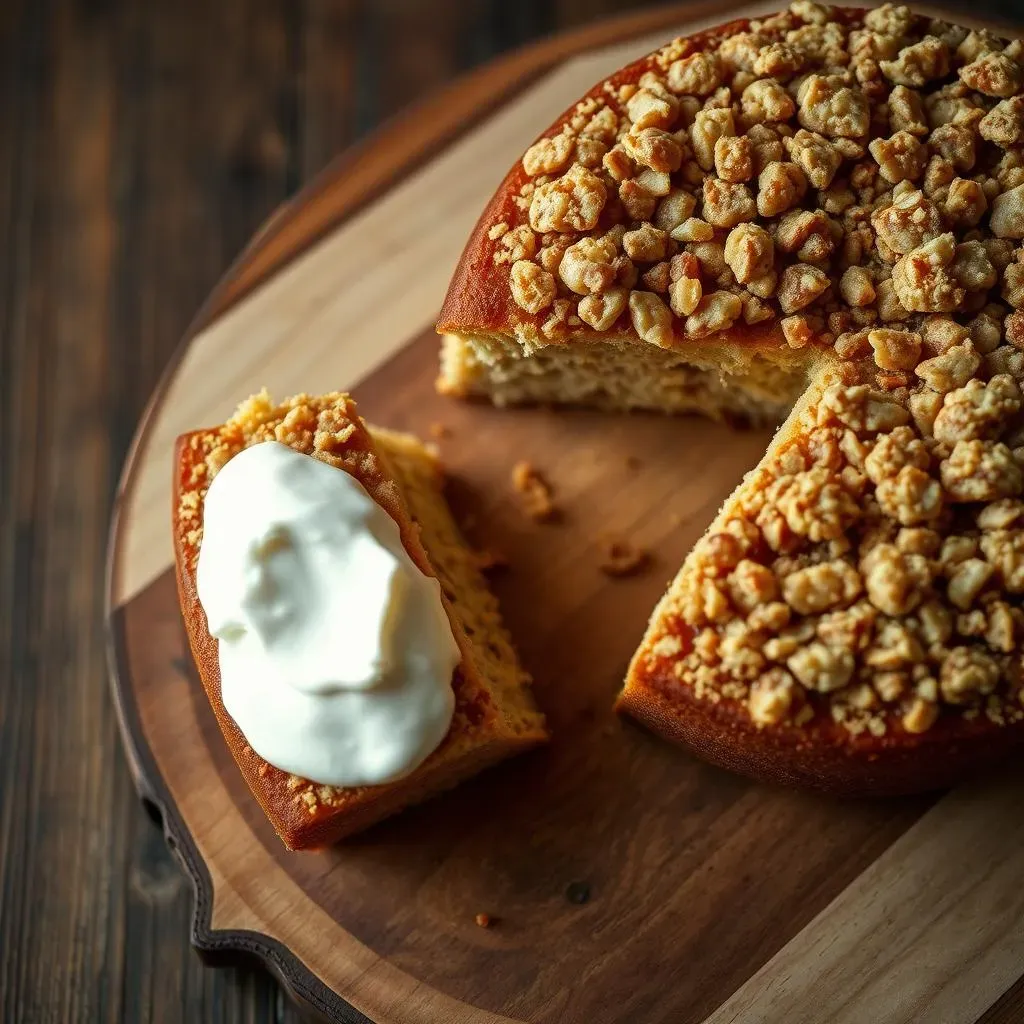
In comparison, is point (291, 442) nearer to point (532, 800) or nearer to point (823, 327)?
point (532, 800)

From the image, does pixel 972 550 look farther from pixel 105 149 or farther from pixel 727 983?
pixel 105 149

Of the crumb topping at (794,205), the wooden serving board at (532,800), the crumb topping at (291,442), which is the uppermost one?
the crumb topping at (794,205)

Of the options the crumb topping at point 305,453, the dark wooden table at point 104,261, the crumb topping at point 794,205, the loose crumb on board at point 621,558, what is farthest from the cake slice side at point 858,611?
the dark wooden table at point 104,261

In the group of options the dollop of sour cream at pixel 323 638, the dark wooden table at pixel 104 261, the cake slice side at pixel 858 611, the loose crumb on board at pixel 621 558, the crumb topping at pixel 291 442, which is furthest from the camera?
Answer: the dark wooden table at pixel 104 261

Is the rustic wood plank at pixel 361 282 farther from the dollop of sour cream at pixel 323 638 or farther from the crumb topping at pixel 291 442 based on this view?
the dollop of sour cream at pixel 323 638

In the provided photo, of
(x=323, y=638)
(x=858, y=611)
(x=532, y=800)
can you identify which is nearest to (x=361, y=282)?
(x=323, y=638)

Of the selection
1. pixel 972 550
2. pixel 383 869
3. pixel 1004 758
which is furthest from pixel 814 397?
pixel 383 869

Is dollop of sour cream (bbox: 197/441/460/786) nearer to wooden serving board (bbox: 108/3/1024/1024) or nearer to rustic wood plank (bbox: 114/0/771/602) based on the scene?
wooden serving board (bbox: 108/3/1024/1024)
